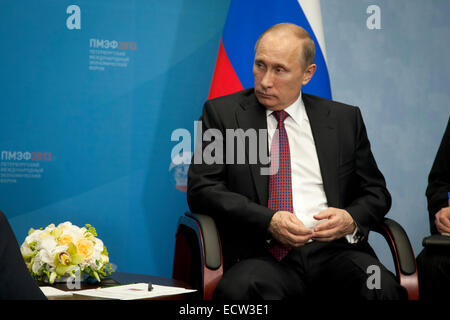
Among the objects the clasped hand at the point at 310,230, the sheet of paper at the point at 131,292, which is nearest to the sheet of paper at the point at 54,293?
the sheet of paper at the point at 131,292

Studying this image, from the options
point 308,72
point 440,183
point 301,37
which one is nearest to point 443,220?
point 440,183

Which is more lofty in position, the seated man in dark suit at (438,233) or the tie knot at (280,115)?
the tie knot at (280,115)

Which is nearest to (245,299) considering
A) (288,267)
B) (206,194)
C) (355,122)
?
(288,267)

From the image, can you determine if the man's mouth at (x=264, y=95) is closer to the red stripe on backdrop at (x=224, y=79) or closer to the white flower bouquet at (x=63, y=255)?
the red stripe on backdrop at (x=224, y=79)

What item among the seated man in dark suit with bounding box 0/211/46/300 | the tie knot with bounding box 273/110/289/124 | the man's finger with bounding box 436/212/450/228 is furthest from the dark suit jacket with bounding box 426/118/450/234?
the seated man in dark suit with bounding box 0/211/46/300

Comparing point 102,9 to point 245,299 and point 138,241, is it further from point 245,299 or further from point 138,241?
point 245,299

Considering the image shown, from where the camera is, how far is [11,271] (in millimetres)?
946

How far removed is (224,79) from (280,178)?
0.94 m

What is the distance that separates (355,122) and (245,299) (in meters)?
1.03

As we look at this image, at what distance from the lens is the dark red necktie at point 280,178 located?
2.09m

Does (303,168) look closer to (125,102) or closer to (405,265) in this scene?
(405,265)

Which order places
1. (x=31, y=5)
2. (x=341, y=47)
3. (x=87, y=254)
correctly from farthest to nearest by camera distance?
1. (x=341, y=47)
2. (x=31, y=5)
3. (x=87, y=254)

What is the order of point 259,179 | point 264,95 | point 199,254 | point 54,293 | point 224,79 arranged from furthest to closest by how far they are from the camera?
point 224,79 → point 264,95 → point 259,179 → point 199,254 → point 54,293
